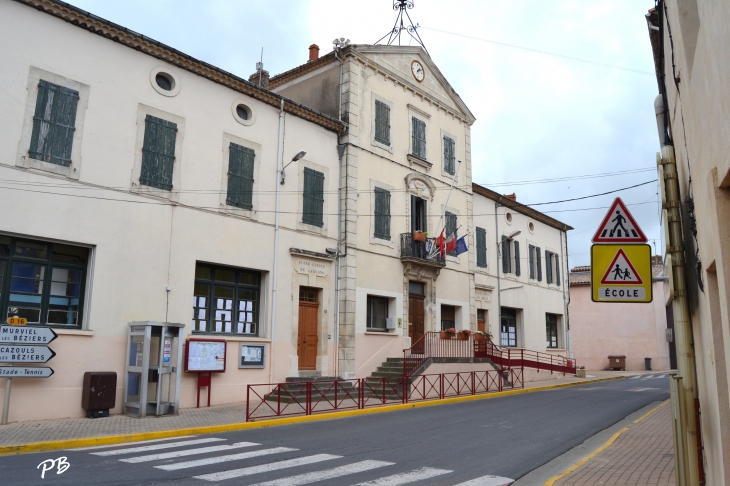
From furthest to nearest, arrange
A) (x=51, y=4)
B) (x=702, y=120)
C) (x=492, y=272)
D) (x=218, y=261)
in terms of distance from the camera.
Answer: (x=492, y=272) < (x=218, y=261) < (x=51, y=4) < (x=702, y=120)

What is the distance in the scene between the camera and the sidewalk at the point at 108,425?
9844mm

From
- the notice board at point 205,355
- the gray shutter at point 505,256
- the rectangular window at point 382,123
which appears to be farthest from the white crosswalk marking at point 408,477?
the gray shutter at point 505,256

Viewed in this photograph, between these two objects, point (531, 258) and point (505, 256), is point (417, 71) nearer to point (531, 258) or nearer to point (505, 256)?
point (505, 256)

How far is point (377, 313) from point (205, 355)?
22.8ft

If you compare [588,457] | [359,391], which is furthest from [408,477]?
[359,391]

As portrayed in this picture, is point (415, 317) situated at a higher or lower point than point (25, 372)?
higher

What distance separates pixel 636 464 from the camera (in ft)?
27.2

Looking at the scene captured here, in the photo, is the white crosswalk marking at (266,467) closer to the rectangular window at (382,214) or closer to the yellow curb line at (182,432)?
the yellow curb line at (182,432)

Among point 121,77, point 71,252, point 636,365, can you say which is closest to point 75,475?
point 71,252

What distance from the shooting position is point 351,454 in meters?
8.94

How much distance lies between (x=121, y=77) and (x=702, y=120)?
12.7m

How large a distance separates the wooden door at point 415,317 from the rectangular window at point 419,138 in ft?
16.9

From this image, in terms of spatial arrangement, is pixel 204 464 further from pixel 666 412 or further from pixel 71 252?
pixel 666 412

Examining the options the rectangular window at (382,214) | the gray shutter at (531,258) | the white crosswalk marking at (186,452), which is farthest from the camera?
the gray shutter at (531,258)
